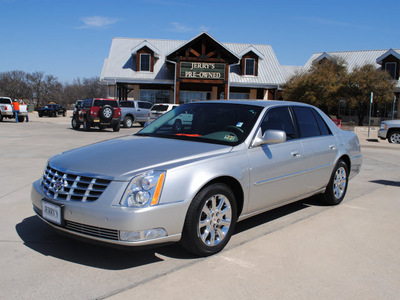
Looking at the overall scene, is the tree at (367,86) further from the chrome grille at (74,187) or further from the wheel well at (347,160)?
the chrome grille at (74,187)

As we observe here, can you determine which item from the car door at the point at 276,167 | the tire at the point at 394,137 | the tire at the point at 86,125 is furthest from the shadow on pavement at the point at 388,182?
the tire at the point at 86,125

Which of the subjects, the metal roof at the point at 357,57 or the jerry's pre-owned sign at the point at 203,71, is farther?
the metal roof at the point at 357,57

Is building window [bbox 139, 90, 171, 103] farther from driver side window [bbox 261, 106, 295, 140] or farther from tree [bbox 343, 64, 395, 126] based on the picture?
driver side window [bbox 261, 106, 295, 140]

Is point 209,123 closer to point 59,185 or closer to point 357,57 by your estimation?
point 59,185

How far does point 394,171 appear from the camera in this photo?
969cm

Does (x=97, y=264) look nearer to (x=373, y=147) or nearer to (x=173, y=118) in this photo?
(x=173, y=118)

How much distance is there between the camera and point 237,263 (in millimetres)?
3740

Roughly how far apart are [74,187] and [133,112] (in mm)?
22008

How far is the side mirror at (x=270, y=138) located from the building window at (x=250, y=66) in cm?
3051

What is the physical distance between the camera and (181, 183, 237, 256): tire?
3617 millimetres

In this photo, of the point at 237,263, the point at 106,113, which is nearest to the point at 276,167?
the point at 237,263

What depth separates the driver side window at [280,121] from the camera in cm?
477

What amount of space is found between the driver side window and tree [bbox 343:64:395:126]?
2437cm

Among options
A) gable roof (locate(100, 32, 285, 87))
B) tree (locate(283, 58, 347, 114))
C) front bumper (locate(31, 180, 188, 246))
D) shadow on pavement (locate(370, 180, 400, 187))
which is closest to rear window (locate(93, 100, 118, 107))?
gable roof (locate(100, 32, 285, 87))
